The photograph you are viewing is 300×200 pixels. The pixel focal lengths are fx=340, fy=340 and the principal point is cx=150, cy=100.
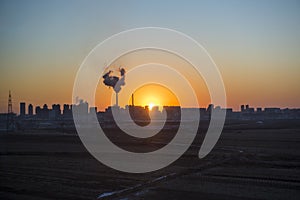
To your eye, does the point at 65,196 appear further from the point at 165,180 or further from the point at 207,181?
the point at 207,181

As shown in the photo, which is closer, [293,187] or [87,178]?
[293,187]

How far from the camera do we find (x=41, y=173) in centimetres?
2084

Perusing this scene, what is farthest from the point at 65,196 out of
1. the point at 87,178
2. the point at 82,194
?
the point at 87,178

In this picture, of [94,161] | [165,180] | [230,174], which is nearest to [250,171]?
[230,174]

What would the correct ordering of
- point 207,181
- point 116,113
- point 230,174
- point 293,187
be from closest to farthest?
1. point 293,187
2. point 207,181
3. point 230,174
4. point 116,113

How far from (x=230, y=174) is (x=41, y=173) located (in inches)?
451

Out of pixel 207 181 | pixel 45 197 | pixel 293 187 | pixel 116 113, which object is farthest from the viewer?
pixel 116 113

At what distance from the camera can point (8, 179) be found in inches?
745

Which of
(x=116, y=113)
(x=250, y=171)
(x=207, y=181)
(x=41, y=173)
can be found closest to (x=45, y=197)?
(x=41, y=173)

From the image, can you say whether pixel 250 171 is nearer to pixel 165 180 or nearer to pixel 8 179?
pixel 165 180

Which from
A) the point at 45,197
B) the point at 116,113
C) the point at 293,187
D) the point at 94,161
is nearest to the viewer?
the point at 45,197

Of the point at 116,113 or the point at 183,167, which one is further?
the point at 116,113

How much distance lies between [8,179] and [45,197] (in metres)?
5.27

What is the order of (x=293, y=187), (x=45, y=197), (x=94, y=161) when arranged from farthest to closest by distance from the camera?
1. (x=94, y=161)
2. (x=293, y=187)
3. (x=45, y=197)
